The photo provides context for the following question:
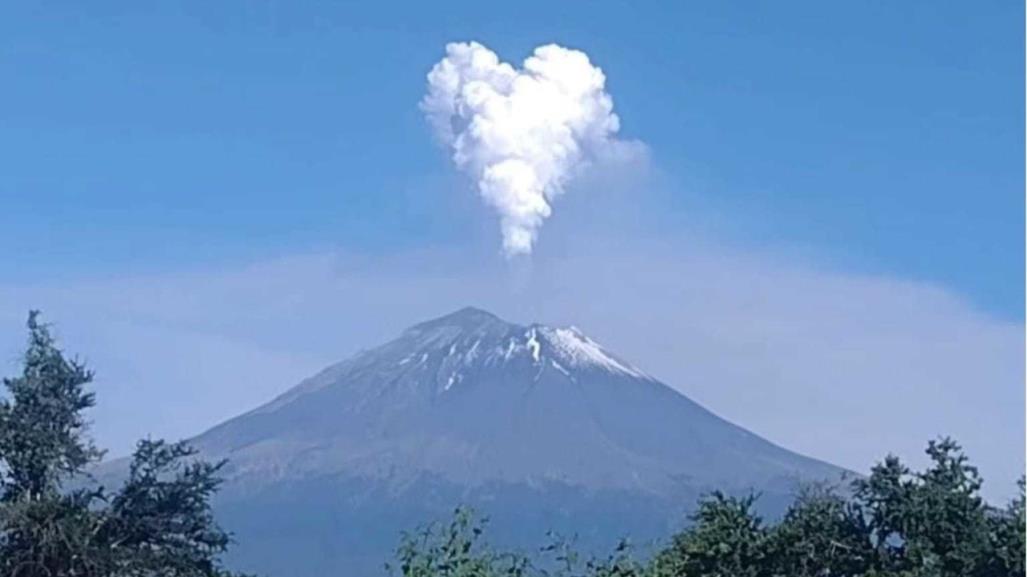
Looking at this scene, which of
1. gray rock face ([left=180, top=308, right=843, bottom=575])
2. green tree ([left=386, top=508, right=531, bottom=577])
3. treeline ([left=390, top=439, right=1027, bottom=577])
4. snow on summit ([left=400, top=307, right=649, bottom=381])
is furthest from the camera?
snow on summit ([left=400, top=307, right=649, bottom=381])

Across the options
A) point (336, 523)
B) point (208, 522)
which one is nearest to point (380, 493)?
point (336, 523)

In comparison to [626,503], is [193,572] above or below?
below

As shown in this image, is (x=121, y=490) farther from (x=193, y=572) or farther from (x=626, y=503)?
(x=626, y=503)

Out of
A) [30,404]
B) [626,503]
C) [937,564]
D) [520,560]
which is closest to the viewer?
[520,560]

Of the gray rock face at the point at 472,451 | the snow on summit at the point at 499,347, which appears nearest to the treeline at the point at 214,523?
the gray rock face at the point at 472,451

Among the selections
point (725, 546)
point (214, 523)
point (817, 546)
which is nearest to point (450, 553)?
point (725, 546)

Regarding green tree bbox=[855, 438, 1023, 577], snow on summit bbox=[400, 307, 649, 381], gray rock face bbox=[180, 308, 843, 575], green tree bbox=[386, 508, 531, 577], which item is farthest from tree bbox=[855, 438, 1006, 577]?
snow on summit bbox=[400, 307, 649, 381]

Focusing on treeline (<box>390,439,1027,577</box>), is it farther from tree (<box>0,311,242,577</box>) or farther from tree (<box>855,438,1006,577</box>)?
tree (<box>0,311,242,577</box>)
